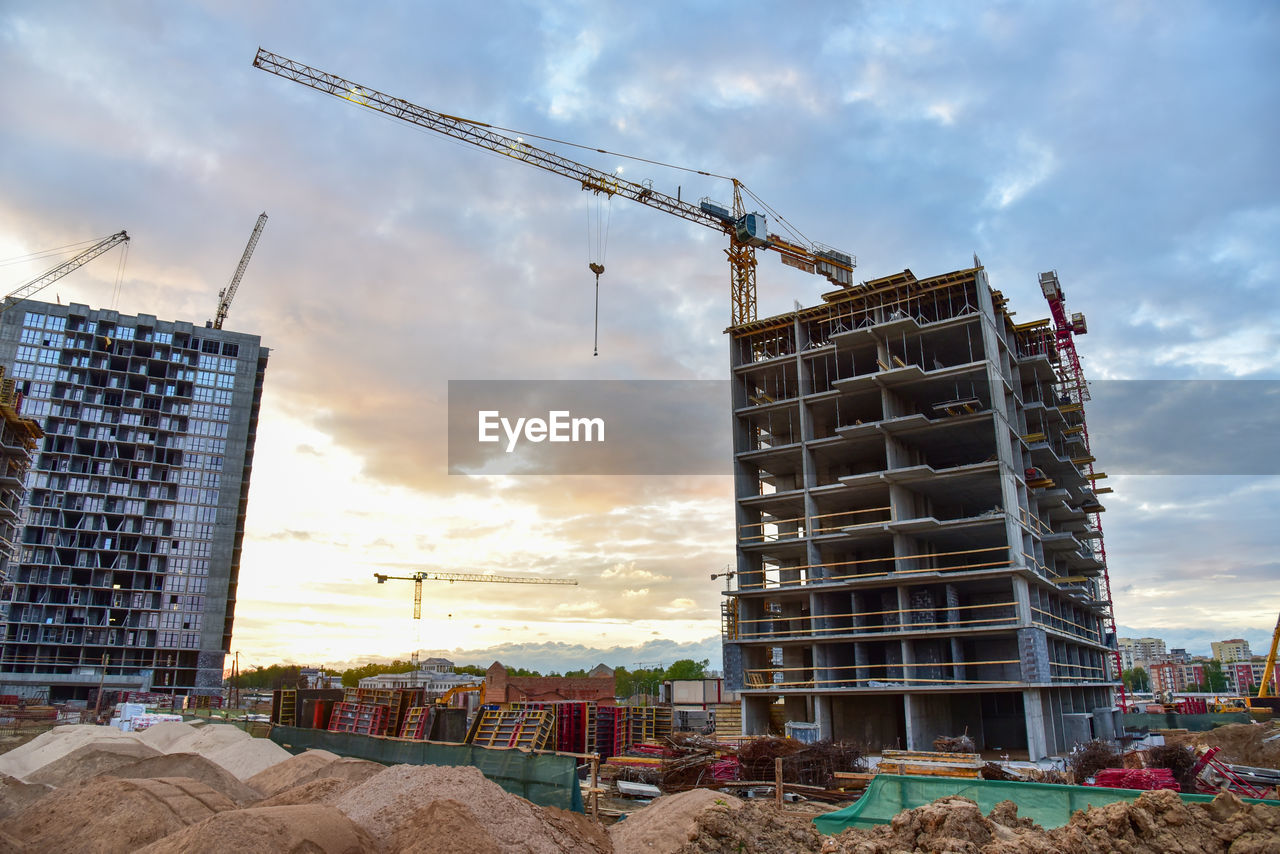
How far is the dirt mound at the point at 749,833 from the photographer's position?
1433 centimetres

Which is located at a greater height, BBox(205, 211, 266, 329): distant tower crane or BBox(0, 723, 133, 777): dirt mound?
BBox(205, 211, 266, 329): distant tower crane

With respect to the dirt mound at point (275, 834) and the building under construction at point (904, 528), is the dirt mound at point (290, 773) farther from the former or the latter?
the building under construction at point (904, 528)

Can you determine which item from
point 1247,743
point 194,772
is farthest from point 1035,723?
point 194,772

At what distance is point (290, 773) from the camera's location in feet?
71.9

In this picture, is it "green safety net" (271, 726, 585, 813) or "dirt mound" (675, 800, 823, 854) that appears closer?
"dirt mound" (675, 800, 823, 854)

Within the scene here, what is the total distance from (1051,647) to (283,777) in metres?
33.1

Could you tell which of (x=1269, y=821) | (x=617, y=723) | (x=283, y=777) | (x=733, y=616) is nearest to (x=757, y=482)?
(x=733, y=616)

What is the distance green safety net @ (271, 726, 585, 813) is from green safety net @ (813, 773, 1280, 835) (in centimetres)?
582

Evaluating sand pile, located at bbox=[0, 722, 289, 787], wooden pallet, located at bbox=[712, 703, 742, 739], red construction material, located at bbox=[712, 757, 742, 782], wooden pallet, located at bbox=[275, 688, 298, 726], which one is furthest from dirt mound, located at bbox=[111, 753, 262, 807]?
wooden pallet, located at bbox=[712, 703, 742, 739]

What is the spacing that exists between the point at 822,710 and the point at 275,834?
2836 centimetres

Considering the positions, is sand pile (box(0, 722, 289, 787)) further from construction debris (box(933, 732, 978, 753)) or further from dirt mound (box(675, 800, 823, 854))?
construction debris (box(933, 732, 978, 753))

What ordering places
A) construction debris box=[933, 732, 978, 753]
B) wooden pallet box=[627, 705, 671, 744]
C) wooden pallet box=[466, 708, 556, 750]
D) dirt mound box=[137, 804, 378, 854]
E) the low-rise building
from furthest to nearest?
the low-rise building → wooden pallet box=[627, 705, 671, 744] → construction debris box=[933, 732, 978, 753] → wooden pallet box=[466, 708, 556, 750] → dirt mound box=[137, 804, 378, 854]

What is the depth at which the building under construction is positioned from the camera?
34.9 metres

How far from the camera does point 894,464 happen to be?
3731 centimetres
